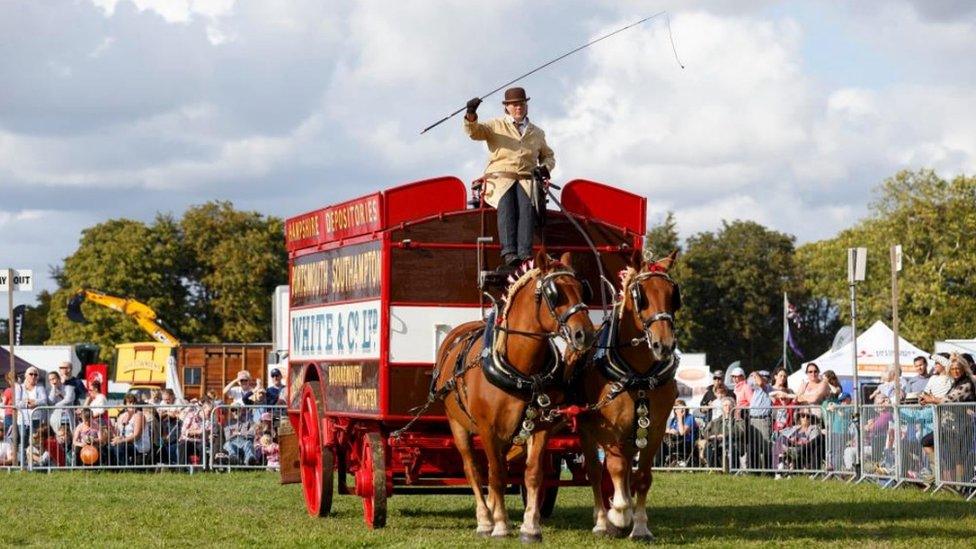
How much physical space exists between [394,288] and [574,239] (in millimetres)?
1597

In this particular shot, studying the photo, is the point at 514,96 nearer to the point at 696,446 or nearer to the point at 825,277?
the point at 696,446

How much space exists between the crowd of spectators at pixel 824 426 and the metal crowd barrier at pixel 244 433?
6.24 m

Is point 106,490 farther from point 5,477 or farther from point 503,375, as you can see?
point 503,375

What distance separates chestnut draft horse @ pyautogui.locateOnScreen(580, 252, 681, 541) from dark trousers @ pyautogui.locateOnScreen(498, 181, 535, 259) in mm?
932

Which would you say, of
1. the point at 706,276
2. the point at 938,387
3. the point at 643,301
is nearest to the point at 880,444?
the point at 938,387

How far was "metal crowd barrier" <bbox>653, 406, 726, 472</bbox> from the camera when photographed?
82.0 ft

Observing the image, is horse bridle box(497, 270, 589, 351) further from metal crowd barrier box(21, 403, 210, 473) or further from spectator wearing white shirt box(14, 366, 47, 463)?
spectator wearing white shirt box(14, 366, 47, 463)

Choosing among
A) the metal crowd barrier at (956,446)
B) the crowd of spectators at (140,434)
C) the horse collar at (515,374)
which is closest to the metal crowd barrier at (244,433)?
the crowd of spectators at (140,434)

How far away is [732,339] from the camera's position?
9000cm

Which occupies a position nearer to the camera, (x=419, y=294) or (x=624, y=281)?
(x=624, y=281)

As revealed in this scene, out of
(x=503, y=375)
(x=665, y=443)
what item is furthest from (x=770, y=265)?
(x=503, y=375)

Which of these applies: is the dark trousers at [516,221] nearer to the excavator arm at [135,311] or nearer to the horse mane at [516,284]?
the horse mane at [516,284]

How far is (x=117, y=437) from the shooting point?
25.8m

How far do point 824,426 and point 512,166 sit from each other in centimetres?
1052
